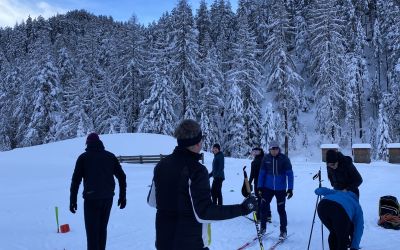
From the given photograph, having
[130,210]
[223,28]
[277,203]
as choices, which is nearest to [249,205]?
[277,203]

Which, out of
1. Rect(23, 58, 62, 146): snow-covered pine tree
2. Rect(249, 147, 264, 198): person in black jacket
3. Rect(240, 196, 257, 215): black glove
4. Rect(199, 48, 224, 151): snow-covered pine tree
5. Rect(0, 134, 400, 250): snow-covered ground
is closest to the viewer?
Rect(240, 196, 257, 215): black glove

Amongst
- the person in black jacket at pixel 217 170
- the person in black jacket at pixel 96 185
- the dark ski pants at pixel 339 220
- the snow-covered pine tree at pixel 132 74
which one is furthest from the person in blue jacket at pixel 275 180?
the snow-covered pine tree at pixel 132 74

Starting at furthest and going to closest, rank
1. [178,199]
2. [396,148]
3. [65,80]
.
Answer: [65,80], [396,148], [178,199]

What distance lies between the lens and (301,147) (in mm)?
51156

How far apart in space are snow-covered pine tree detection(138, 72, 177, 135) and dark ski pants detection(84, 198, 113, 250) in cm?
3778

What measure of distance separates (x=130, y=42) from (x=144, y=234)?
4263 centimetres

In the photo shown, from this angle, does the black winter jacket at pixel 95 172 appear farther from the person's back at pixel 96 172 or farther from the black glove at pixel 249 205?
the black glove at pixel 249 205

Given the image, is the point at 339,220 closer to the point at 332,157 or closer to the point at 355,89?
the point at 332,157

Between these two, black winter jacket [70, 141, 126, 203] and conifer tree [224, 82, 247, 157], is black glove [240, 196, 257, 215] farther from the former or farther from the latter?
conifer tree [224, 82, 247, 157]

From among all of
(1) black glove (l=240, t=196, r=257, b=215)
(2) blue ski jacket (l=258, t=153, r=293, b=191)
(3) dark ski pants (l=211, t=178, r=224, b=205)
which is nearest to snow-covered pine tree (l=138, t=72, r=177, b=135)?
(3) dark ski pants (l=211, t=178, r=224, b=205)

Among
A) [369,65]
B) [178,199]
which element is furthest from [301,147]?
[178,199]

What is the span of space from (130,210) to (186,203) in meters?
10.2

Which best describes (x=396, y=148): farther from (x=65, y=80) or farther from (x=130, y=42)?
(x=65, y=80)

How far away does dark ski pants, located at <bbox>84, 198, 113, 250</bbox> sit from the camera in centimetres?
655
